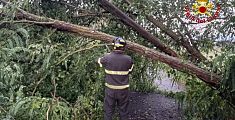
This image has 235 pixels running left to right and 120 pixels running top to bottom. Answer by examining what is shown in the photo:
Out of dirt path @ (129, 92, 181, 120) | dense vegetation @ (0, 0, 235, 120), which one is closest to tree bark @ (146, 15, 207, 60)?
dense vegetation @ (0, 0, 235, 120)

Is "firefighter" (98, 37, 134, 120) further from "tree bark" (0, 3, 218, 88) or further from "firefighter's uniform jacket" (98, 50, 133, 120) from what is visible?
"tree bark" (0, 3, 218, 88)

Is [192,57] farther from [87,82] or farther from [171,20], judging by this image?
[87,82]

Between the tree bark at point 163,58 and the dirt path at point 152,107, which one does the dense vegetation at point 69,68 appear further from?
the dirt path at point 152,107

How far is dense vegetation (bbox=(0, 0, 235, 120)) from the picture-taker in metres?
4.03

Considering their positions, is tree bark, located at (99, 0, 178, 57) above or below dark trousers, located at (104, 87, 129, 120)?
above

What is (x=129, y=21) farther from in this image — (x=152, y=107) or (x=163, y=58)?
(x=152, y=107)

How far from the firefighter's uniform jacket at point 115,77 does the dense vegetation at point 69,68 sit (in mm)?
256

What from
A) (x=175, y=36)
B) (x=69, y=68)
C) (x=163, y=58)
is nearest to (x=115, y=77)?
(x=163, y=58)

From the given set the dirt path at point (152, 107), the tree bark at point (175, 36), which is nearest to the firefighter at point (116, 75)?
the dirt path at point (152, 107)

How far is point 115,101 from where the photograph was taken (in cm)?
432

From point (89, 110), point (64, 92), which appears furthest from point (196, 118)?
point (64, 92)

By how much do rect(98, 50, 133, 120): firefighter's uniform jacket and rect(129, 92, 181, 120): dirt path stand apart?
928 millimetres

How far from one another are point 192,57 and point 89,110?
1.99 m

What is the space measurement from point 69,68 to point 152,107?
5.99 feet
